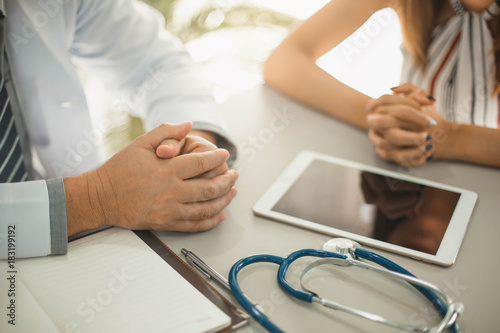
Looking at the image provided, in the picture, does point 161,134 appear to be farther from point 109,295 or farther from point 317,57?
point 317,57

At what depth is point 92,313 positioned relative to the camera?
1.73 ft

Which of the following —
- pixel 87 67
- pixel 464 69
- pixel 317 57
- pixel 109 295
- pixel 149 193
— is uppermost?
pixel 464 69

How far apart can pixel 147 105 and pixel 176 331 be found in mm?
657

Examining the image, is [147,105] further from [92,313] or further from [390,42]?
[390,42]

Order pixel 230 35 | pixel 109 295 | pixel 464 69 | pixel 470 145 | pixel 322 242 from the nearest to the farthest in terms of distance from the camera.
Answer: pixel 109 295
pixel 322 242
pixel 470 145
pixel 464 69
pixel 230 35

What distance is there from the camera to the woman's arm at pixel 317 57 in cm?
101

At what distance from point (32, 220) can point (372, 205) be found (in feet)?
1.69

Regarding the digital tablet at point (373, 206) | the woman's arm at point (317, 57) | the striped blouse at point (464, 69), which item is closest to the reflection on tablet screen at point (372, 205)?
the digital tablet at point (373, 206)

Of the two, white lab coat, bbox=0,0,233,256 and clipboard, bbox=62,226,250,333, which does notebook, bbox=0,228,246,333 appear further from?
white lab coat, bbox=0,0,233,256

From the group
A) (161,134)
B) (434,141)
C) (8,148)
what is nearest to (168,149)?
(161,134)

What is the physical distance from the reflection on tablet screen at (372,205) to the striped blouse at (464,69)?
50 centimetres

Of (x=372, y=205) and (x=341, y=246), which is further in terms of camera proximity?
(x=372, y=205)

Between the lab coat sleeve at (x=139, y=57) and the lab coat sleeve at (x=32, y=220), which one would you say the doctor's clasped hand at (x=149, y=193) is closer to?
the lab coat sleeve at (x=32, y=220)

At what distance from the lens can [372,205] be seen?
0.74m
